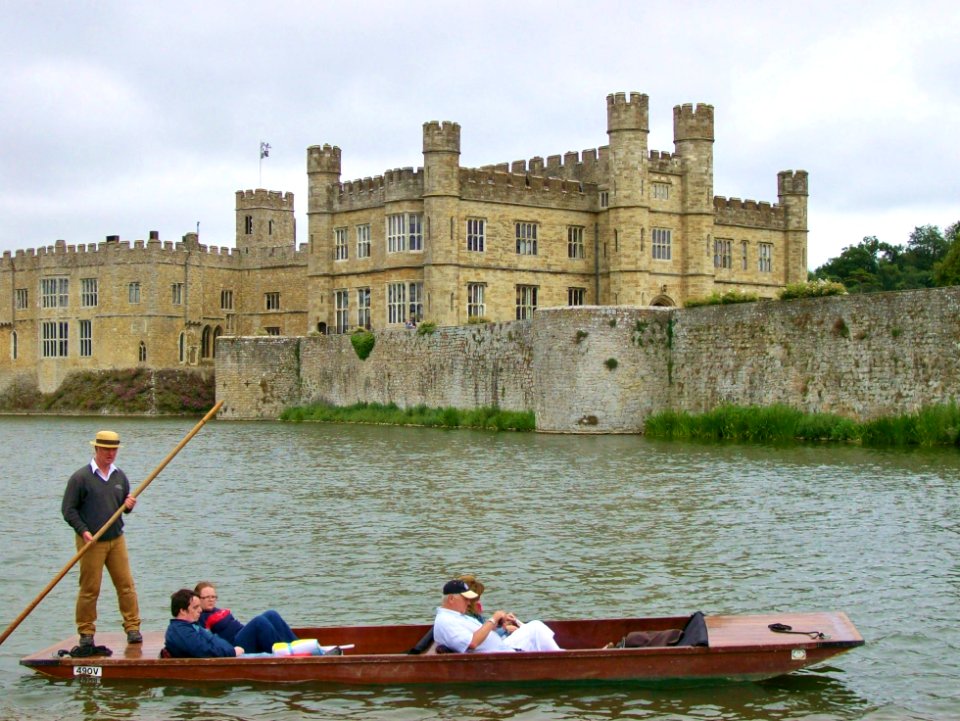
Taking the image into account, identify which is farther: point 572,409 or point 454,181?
point 454,181

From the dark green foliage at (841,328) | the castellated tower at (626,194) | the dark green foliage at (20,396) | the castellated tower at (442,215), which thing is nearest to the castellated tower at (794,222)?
the castellated tower at (626,194)

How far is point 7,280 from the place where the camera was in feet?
230

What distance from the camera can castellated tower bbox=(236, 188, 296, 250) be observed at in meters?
73.3

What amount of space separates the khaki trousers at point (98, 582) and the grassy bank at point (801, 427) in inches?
880

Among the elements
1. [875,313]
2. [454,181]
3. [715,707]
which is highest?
[454,181]

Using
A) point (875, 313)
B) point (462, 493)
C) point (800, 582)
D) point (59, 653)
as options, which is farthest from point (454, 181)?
point (59, 653)

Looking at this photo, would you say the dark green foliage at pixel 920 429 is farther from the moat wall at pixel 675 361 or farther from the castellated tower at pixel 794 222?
the castellated tower at pixel 794 222

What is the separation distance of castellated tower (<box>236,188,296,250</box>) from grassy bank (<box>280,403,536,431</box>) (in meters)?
21.4

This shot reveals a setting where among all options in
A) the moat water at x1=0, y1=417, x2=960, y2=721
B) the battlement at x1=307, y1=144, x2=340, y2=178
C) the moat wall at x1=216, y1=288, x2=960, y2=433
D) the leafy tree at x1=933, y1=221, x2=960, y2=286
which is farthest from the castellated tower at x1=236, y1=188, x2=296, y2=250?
the moat water at x1=0, y1=417, x2=960, y2=721

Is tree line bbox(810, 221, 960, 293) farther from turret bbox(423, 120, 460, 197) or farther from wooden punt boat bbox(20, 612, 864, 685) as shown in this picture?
wooden punt boat bbox(20, 612, 864, 685)

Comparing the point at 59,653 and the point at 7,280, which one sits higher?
the point at 7,280

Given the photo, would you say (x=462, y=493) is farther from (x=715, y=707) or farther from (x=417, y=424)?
(x=417, y=424)

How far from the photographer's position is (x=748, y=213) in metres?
57.1

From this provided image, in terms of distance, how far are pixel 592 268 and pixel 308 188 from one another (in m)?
11.7
